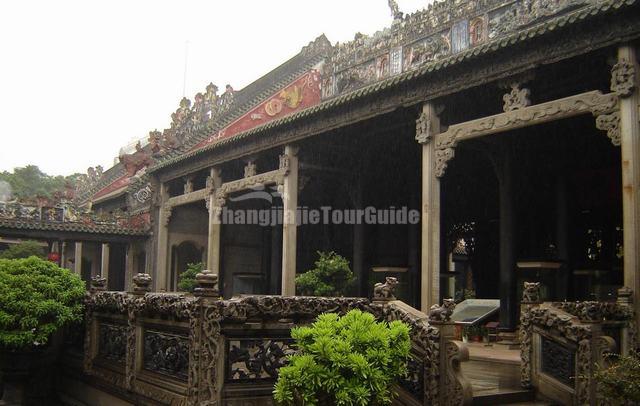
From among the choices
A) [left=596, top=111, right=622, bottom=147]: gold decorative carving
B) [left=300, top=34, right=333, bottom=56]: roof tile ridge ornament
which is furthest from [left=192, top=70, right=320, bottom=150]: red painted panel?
[left=596, top=111, right=622, bottom=147]: gold decorative carving

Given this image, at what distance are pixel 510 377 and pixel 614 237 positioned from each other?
7691 millimetres

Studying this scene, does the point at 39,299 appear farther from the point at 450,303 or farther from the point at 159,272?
the point at 159,272

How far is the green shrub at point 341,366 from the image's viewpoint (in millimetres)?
4559

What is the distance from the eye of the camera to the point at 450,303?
6031 millimetres

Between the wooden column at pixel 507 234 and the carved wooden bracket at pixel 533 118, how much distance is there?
2316 mm

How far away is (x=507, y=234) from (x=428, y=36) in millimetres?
4560

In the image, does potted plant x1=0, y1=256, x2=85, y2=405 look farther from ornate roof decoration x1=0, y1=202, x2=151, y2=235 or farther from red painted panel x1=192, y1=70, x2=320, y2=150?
ornate roof decoration x1=0, y1=202, x2=151, y2=235

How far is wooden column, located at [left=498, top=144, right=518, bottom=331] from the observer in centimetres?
1294

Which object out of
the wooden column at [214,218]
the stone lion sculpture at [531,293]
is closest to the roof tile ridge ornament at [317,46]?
the wooden column at [214,218]

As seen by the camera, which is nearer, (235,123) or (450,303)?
(450,303)

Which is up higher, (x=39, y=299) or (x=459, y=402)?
(x=39, y=299)

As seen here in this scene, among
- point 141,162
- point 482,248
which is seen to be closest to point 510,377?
point 482,248

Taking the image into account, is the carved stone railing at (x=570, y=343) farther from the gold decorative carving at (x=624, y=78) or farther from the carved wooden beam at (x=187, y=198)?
the carved wooden beam at (x=187, y=198)

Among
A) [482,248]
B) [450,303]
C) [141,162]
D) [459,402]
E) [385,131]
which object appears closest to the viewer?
[459,402]
